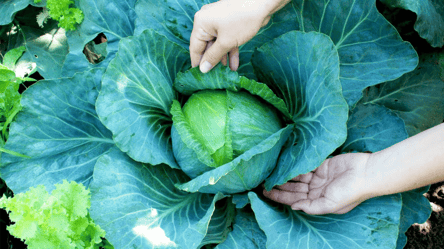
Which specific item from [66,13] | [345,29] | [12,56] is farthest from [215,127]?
[12,56]

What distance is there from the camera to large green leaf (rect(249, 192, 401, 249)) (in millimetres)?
1608

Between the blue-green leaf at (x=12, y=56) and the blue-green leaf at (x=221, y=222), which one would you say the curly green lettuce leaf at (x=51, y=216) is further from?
the blue-green leaf at (x=12, y=56)

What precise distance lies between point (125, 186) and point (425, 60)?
2.11m

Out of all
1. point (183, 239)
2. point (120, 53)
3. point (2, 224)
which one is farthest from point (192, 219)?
point (2, 224)

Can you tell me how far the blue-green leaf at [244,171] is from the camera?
4.89ft

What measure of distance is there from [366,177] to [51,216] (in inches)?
60.0

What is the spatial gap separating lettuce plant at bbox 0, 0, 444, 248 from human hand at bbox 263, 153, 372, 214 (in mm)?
86

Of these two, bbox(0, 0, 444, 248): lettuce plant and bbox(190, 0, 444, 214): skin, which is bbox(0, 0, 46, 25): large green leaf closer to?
bbox(0, 0, 444, 248): lettuce plant

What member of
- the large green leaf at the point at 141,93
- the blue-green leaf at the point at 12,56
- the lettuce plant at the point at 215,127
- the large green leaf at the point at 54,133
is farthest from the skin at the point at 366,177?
the blue-green leaf at the point at 12,56

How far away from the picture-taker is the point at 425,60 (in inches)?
90.0

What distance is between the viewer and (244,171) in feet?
5.35

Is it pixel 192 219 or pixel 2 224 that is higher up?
pixel 192 219

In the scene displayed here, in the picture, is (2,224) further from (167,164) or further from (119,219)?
(167,164)

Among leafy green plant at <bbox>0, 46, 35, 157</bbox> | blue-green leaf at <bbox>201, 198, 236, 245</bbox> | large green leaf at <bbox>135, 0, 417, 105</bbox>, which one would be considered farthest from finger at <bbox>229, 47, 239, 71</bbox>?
leafy green plant at <bbox>0, 46, 35, 157</bbox>
